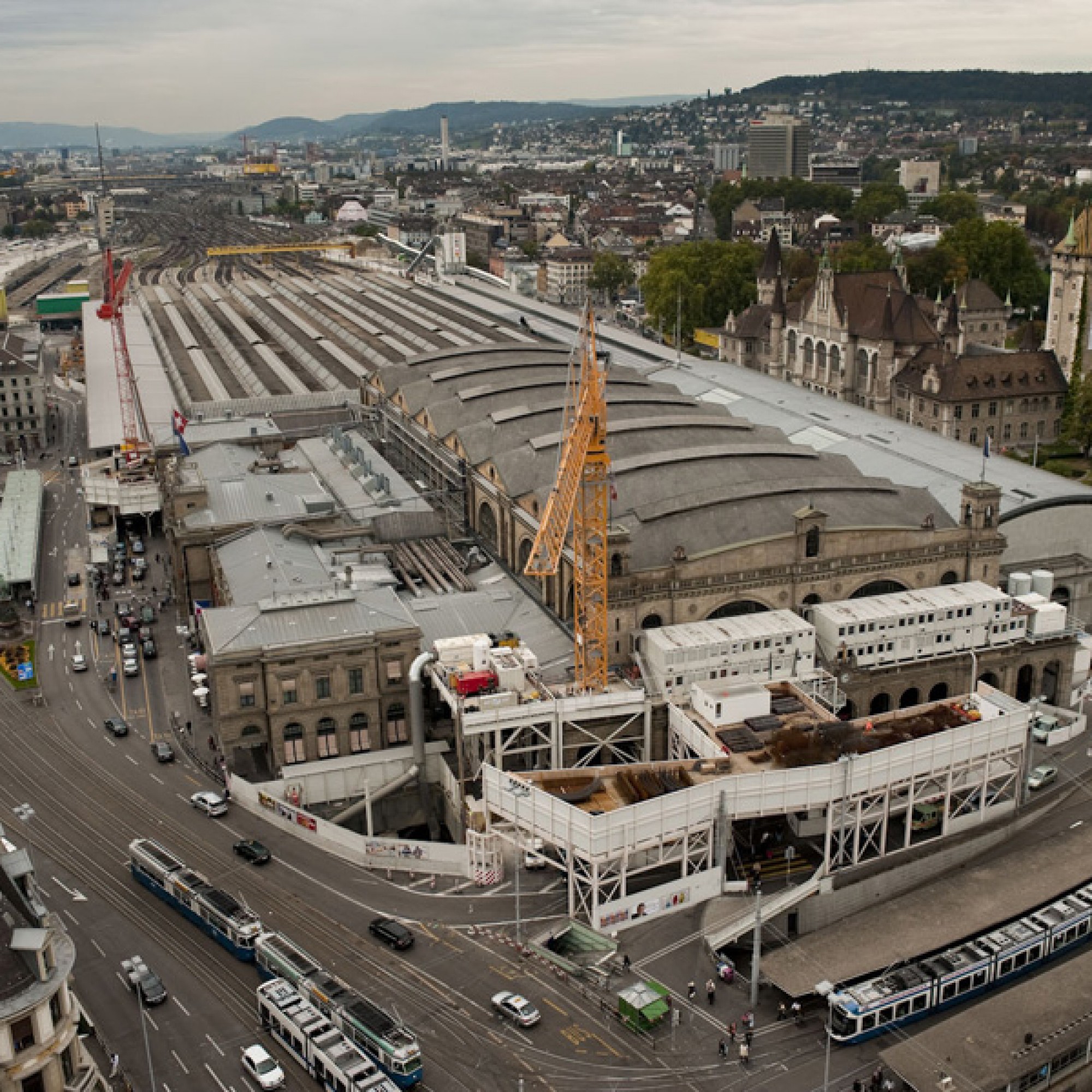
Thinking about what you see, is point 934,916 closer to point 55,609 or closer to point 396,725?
point 396,725

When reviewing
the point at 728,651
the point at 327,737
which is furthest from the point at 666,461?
the point at 327,737

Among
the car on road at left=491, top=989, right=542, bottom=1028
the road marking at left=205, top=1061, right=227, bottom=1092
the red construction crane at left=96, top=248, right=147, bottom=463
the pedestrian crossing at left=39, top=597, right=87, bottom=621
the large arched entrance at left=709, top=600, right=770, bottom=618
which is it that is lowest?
the road marking at left=205, top=1061, right=227, bottom=1092

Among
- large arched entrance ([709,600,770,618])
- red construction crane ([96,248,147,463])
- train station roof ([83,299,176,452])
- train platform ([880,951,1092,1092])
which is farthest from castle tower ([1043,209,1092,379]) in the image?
train platform ([880,951,1092,1092])

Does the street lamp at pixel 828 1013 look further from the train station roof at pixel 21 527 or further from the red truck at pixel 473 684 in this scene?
the train station roof at pixel 21 527

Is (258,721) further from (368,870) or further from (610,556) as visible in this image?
(610,556)

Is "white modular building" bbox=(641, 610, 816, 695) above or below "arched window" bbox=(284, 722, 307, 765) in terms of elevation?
above

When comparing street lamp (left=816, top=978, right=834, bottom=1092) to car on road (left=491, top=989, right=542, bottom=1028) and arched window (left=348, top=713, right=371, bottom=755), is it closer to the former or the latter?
car on road (left=491, top=989, right=542, bottom=1028)
